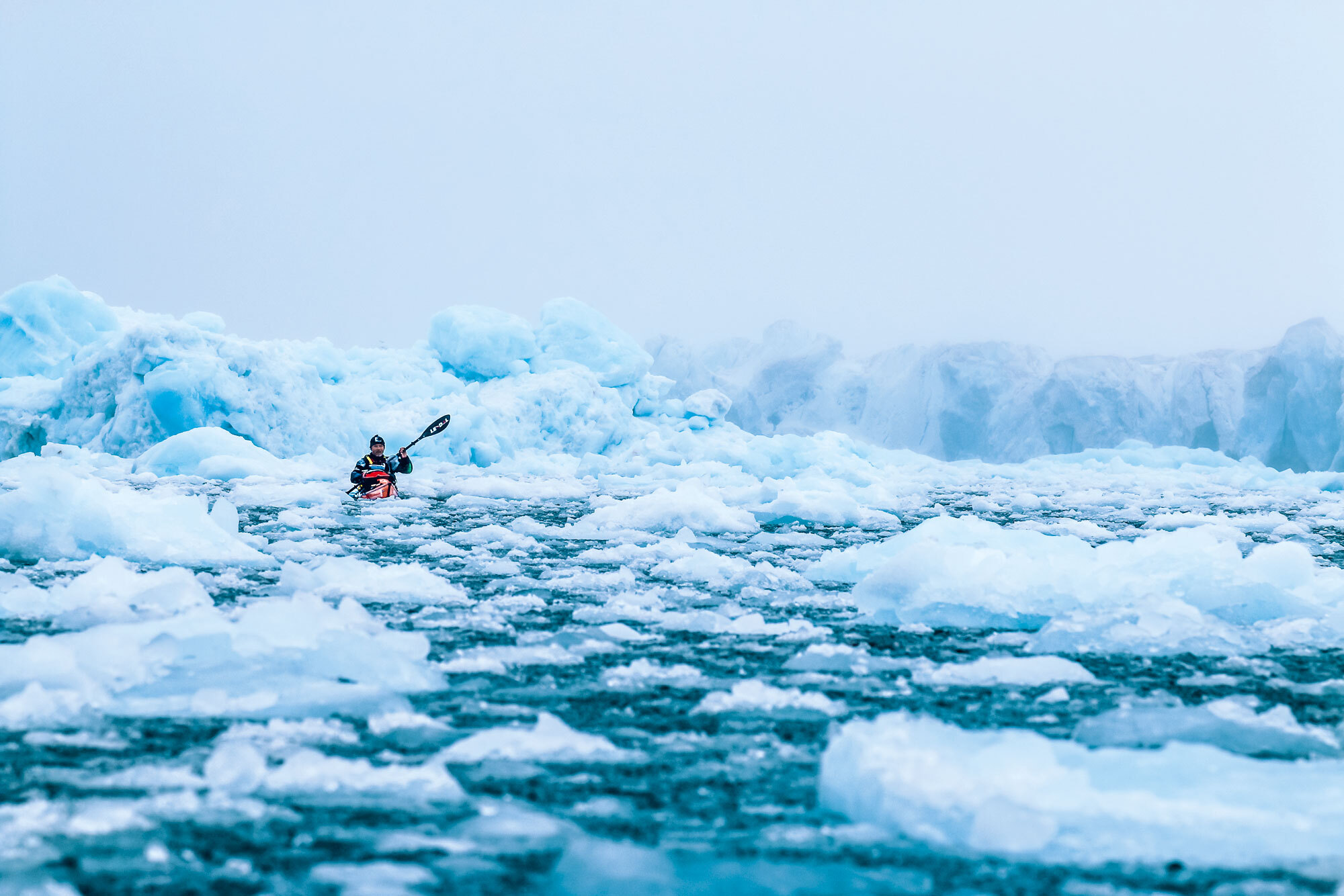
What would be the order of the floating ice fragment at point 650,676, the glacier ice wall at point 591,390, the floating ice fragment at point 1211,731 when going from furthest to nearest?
1. the glacier ice wall at point 591,390
2. the floating ice fragment at point 650,676
3. the floating ice fragment at point 1211,731

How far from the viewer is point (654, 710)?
9.90ft

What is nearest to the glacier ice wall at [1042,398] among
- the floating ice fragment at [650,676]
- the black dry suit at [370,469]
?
the black dry suit at [370,469]

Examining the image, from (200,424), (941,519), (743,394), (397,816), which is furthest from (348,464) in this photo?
(743,394)

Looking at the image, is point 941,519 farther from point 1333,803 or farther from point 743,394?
point 743,394

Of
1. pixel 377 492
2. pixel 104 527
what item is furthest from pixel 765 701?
pixel 377 492

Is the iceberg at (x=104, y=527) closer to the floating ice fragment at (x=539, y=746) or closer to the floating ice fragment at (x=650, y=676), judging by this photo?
the floating ice fragment at (x=650, y=676)

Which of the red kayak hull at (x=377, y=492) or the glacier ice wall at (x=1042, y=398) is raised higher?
the glacier ice wall at (x=1042, y=398)

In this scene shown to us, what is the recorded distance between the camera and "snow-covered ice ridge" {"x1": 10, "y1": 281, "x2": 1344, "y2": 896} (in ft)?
6.33

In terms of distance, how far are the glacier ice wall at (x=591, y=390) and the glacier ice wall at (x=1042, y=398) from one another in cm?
7

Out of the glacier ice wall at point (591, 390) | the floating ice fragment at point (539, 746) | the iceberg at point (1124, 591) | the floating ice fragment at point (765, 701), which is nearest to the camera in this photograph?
the floating ice fragment at point (539, 746)

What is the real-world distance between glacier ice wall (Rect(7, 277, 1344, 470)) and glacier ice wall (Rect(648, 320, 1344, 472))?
0.07 m

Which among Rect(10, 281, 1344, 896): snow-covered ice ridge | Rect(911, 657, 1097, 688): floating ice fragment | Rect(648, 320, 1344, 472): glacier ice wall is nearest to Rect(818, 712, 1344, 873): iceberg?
Rect(10, 281, 1344, 896): snow-covered ice ridge

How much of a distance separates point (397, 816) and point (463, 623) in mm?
2219

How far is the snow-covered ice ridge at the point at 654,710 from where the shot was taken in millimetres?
1931
